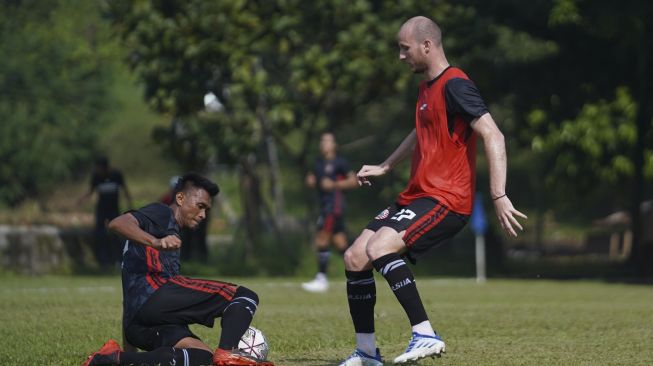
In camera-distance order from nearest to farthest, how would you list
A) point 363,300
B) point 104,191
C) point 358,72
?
1. point 363,300
2. point 358,72
3. point 104,191

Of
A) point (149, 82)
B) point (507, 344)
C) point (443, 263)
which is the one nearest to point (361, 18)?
point (149, 82)

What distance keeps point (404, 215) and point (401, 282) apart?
0.40 metres

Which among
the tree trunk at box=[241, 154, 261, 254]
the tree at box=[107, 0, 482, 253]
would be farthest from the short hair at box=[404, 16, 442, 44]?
the tree trunk at box=[241, 154, 261, 254]

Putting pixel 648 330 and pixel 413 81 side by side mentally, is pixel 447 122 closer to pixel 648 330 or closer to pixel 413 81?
pixel 648 330

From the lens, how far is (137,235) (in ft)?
22.8

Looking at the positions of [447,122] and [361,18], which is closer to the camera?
[447,122]

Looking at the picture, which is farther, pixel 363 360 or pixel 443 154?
pixel 363 360

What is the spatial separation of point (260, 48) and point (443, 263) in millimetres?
8122

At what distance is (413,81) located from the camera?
80.4 ft

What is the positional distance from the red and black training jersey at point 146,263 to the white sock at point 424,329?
1.51m

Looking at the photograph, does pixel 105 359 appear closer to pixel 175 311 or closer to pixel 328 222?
pixel 175 311

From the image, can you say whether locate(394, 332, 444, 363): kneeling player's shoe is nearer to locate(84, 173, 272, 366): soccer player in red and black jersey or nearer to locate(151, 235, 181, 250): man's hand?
locate(84, 173, 272, 366): soccer player in red and black jersey

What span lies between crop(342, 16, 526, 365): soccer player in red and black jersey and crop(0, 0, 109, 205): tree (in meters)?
40.8

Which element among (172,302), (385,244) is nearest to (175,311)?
(172,302)
